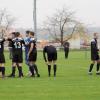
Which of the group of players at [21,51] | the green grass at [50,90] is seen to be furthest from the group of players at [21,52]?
the green grass at [50,90]

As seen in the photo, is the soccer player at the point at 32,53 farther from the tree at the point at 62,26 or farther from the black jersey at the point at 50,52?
the tree at the point at 62,26

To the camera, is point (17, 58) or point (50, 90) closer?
point (50, 90)

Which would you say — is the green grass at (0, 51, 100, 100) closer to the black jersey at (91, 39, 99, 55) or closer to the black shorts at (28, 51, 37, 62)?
the black shorts at (28, 51, 37, 62)

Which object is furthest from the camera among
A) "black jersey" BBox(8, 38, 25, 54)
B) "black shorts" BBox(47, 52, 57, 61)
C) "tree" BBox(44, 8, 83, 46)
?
"tree" BBox(44, 8, 83, 46)

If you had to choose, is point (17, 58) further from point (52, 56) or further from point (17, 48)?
point (52, 56)

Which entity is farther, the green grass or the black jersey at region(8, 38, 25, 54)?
the black jersey at region(8, 38, 25, 54)

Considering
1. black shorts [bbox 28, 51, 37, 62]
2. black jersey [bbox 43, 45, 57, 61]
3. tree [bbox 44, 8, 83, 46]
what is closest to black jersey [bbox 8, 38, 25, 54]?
black shorts [bbox 28, 51, 37, 62]

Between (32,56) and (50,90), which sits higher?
(32,56)

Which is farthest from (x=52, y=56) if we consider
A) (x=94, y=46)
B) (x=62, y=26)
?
(x=62, y=26)

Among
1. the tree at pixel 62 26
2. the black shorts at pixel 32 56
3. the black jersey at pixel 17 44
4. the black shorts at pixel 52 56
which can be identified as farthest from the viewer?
the tree at pixel 62 26

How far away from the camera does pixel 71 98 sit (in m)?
12.7

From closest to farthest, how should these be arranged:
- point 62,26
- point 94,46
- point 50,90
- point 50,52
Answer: point 50,90 < point 50,52 < point 94,46 < point 62,26

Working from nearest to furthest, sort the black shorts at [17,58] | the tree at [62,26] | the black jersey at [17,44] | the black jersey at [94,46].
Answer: the black jersey at [17,44] → the black shorts at [17,58] → the black jersey at [94,46] → the tree at [62,26]

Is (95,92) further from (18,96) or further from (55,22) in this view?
(55,22)
